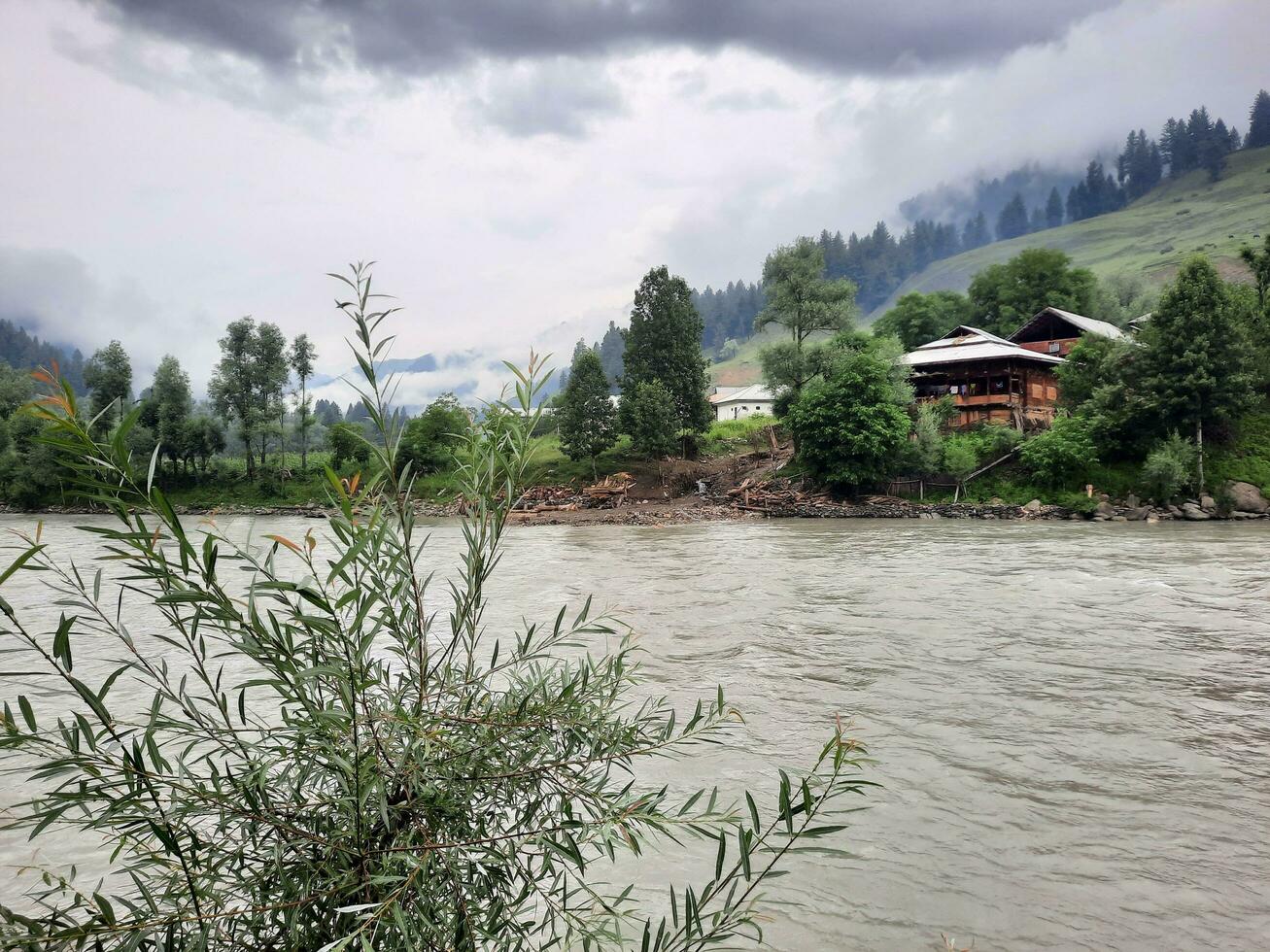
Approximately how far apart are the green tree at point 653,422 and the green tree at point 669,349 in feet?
7.99

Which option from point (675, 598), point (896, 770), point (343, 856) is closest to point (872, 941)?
point (896, 770)

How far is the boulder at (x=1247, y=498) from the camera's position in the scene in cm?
2644

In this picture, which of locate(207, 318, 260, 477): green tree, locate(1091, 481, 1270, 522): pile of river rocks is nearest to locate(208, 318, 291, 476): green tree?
locate(207, 318, 260, 477): green tree

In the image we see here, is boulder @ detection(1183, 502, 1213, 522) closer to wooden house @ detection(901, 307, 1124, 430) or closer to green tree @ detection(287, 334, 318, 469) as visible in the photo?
wooden house @ detection(901, 307, 1124, 430)

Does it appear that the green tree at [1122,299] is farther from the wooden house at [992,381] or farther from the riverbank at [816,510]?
the riverbank at [816,510]

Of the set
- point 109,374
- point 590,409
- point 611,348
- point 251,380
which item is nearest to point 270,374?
point 251,380

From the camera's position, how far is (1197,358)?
90.7 ft

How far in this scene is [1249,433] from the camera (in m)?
30.3

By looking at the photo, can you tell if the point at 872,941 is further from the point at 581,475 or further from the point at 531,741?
the point at 581,475

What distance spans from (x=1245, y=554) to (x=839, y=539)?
10593 mm

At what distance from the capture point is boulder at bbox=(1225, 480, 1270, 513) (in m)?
26.4

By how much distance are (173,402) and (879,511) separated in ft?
149

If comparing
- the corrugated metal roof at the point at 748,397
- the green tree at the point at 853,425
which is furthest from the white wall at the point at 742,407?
the green tree at the point at 853,425

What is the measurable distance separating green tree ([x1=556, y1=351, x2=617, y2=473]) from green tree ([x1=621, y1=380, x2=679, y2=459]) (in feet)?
5.99
